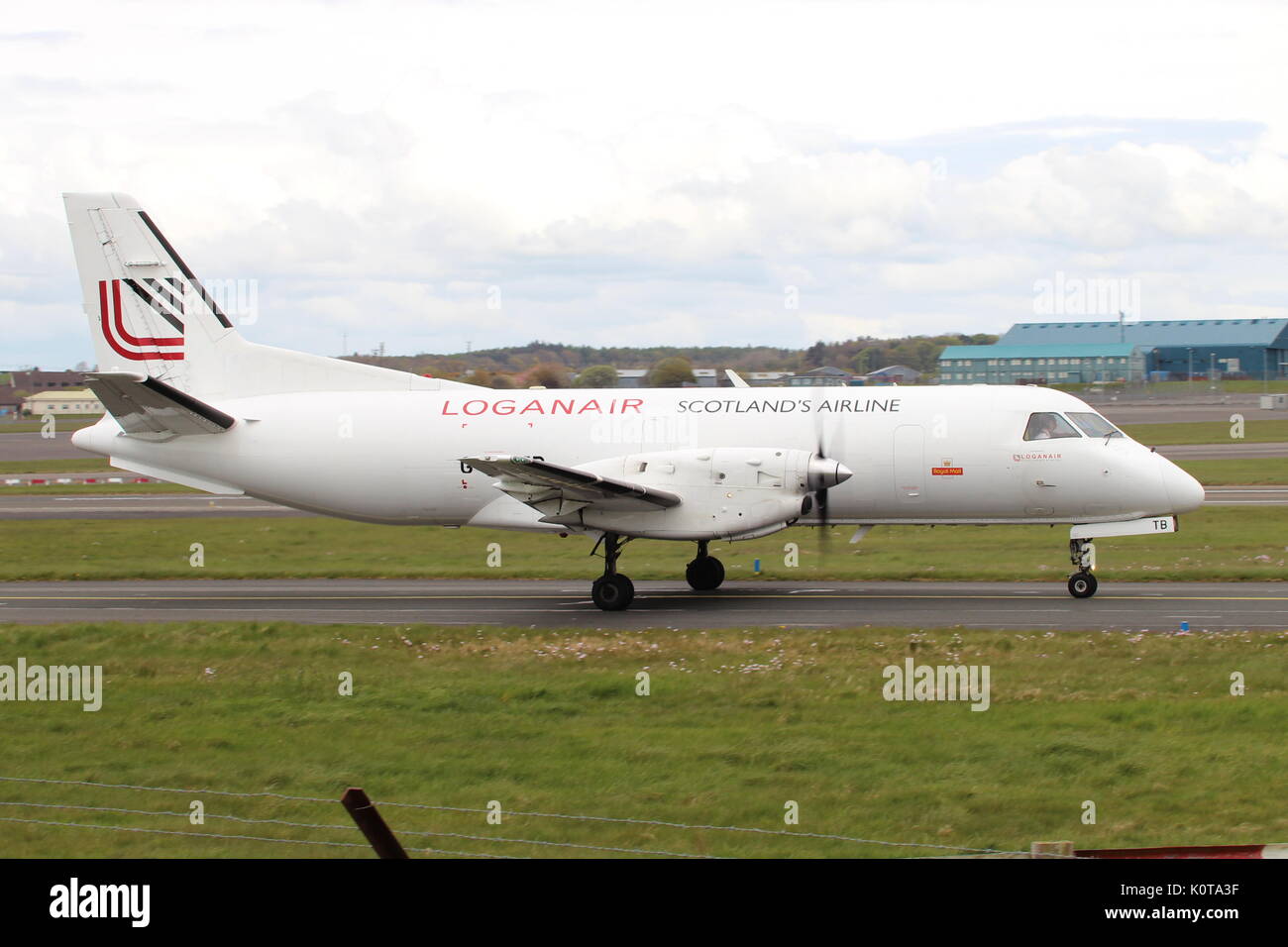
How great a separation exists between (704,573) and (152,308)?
12.3 meters

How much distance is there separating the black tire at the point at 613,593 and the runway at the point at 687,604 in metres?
0.21

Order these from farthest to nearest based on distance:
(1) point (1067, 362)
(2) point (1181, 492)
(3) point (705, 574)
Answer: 1. (1) point (1067, 362)
2. (3) point (705, 574)
3. (2) point (1181, 492)

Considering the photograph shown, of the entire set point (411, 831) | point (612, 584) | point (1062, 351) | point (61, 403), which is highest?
point (61, 403)

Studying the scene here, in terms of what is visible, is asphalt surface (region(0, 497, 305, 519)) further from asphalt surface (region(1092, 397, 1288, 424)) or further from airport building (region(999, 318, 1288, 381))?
airport building (region(999, 318, 1288, 381))

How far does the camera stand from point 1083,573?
21.3 m

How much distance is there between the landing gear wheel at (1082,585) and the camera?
2105cm

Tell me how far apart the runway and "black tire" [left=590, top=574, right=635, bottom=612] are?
0.70 ft

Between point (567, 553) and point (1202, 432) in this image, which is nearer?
point (567, 553)

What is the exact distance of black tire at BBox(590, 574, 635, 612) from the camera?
21.2m

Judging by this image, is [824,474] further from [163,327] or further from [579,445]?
[163,327]

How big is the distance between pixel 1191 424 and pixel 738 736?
6327 centimetres

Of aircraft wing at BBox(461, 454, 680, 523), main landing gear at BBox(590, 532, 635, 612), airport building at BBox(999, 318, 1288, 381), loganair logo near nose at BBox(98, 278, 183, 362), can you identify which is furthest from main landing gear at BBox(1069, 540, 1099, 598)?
airport building at BBox(999, 318, 1288, 381)

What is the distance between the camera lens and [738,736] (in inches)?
514

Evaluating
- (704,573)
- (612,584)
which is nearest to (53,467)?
(704,573)
